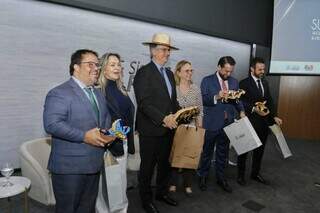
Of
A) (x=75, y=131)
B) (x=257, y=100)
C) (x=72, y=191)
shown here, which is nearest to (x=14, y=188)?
(x=72, y=191)

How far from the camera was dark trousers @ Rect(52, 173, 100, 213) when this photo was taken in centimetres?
177

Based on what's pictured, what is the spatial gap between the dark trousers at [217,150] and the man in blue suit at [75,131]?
1.68m

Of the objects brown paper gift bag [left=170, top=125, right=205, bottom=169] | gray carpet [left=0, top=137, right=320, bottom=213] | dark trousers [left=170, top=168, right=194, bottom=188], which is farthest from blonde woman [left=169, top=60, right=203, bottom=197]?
gray carpet [left=0, top=137, right=320, bottom=213]

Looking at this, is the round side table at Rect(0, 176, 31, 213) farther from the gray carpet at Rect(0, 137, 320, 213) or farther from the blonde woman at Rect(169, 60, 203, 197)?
the blonde woman at Rect(169, 60, 203, 197)

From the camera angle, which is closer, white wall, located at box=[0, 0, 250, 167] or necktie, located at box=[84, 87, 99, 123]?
necktie, located at box=[84, 87, 99, 123]

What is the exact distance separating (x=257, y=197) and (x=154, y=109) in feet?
5.39

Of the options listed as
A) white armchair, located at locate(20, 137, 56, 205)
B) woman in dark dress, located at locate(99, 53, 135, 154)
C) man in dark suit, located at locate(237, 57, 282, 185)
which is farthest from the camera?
man in dark suit, located at locate(237, 57, 282, 185)

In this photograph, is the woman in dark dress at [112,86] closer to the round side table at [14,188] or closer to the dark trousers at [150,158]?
the dark trousers at [150,158]

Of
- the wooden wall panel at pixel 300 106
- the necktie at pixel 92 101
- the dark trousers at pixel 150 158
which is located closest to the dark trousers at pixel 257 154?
the dark trousers at pixel 150 158

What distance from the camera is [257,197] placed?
3234mm

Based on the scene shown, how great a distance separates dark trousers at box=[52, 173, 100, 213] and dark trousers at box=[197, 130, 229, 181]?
166 cm

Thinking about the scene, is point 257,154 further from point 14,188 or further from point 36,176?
point 14,188

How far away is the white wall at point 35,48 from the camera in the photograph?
10.3ft

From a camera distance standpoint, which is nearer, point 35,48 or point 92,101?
point 92,101
